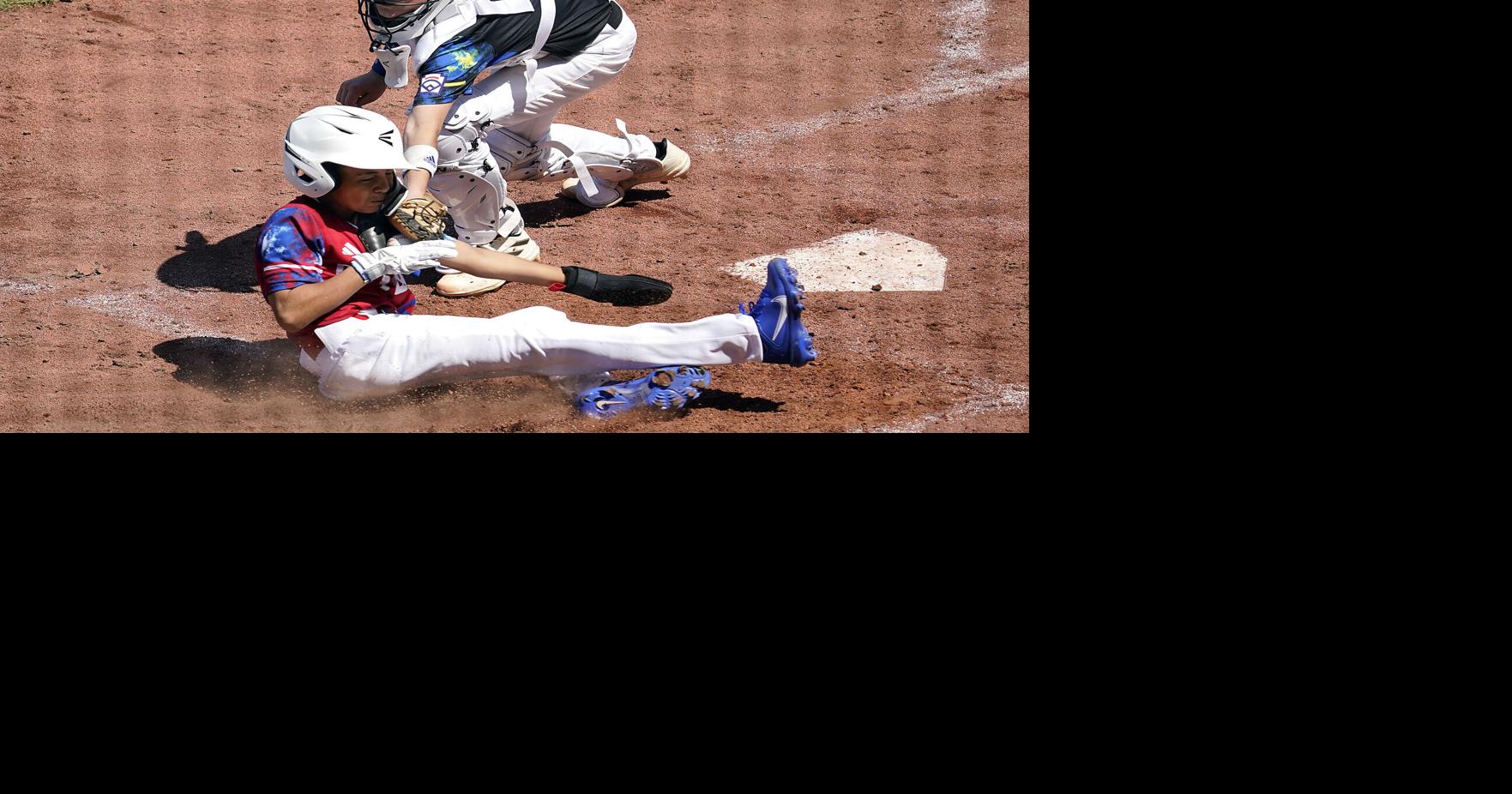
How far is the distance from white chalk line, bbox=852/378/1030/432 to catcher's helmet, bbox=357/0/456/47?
222 cm

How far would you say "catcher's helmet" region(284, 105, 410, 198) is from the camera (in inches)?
138

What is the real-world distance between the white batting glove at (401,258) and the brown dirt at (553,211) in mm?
494

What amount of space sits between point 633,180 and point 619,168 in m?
0.16

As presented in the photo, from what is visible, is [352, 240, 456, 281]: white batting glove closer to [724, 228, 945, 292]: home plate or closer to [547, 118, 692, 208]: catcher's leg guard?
[724, 228, 945, 292]: home plate

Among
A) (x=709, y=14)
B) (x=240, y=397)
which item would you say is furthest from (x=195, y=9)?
(x=240, y=397)

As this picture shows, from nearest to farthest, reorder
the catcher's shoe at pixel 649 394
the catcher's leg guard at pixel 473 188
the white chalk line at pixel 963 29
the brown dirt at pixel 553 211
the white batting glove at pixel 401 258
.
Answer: the white batting glove at pixel 401 258 < the catcher's shoe at pixel 649 394 < the brown dirt at pixel 553 211 < the catcher's leg guard at pixel 473 188 < the white chalk line at pixel 963 29

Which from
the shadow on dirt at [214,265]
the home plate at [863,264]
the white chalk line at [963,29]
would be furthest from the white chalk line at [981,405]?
the white chalk line at [963,29]

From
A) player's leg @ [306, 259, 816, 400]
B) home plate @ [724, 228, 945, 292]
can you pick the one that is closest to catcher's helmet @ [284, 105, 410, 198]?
player's leg @ [306, 259, 816, 400]

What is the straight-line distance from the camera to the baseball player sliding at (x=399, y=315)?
350cm

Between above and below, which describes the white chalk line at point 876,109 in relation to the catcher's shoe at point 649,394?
above

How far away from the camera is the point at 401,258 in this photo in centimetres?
348

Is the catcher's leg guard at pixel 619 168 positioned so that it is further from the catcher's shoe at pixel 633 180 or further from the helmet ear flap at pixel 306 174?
the helmet ear flap at pixel 306 174

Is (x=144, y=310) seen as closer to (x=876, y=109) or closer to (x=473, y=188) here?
(x=473, y=188)

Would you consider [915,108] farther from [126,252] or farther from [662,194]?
[126,252]
